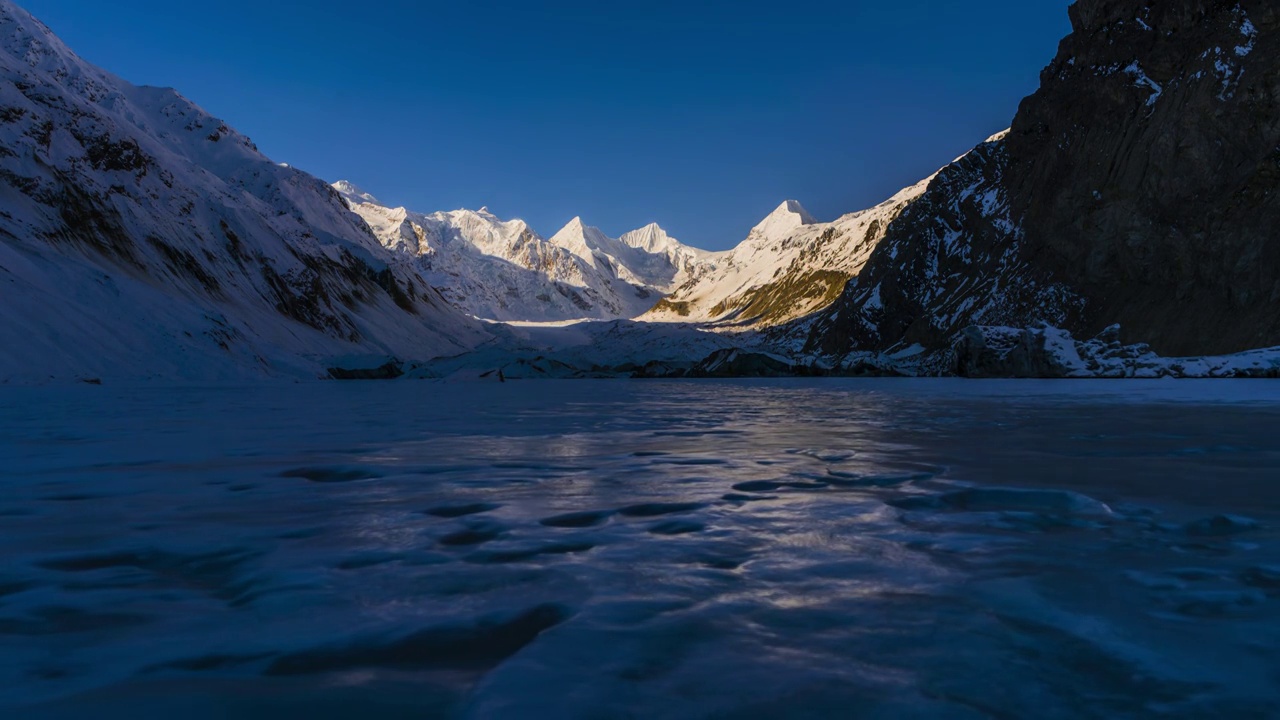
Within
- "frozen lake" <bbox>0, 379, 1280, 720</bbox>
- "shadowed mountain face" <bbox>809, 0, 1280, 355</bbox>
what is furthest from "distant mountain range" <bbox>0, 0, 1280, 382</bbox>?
"frozen lake" <bbox>0, 379, 1280, 720</bbox>

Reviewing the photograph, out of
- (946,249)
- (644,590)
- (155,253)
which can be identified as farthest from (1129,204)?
(155,253)

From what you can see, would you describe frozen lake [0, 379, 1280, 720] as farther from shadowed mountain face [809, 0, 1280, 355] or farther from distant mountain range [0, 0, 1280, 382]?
shadowed mountain face [809, 0, 1280, 355]

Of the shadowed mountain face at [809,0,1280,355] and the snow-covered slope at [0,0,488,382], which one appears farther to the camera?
the shadowed mountain face at [809,0,1280,355]

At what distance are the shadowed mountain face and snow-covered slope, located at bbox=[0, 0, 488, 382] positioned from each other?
5800 cm

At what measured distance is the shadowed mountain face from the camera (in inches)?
1918

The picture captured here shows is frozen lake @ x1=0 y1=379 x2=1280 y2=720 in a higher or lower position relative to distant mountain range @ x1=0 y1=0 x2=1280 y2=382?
lower

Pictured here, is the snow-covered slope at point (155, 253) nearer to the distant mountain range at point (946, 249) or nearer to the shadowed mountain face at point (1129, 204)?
the distant mountain range at point (946, 249)

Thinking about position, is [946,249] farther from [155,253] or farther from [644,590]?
[644,590]

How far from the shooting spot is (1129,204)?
5684 centimetres

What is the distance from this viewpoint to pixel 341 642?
2.51m

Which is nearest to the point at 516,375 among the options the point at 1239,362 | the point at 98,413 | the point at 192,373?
the point at 192,373

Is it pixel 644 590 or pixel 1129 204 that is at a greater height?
pixel 1129 204

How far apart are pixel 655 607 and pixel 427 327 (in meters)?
104

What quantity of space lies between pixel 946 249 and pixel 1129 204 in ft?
69.9
